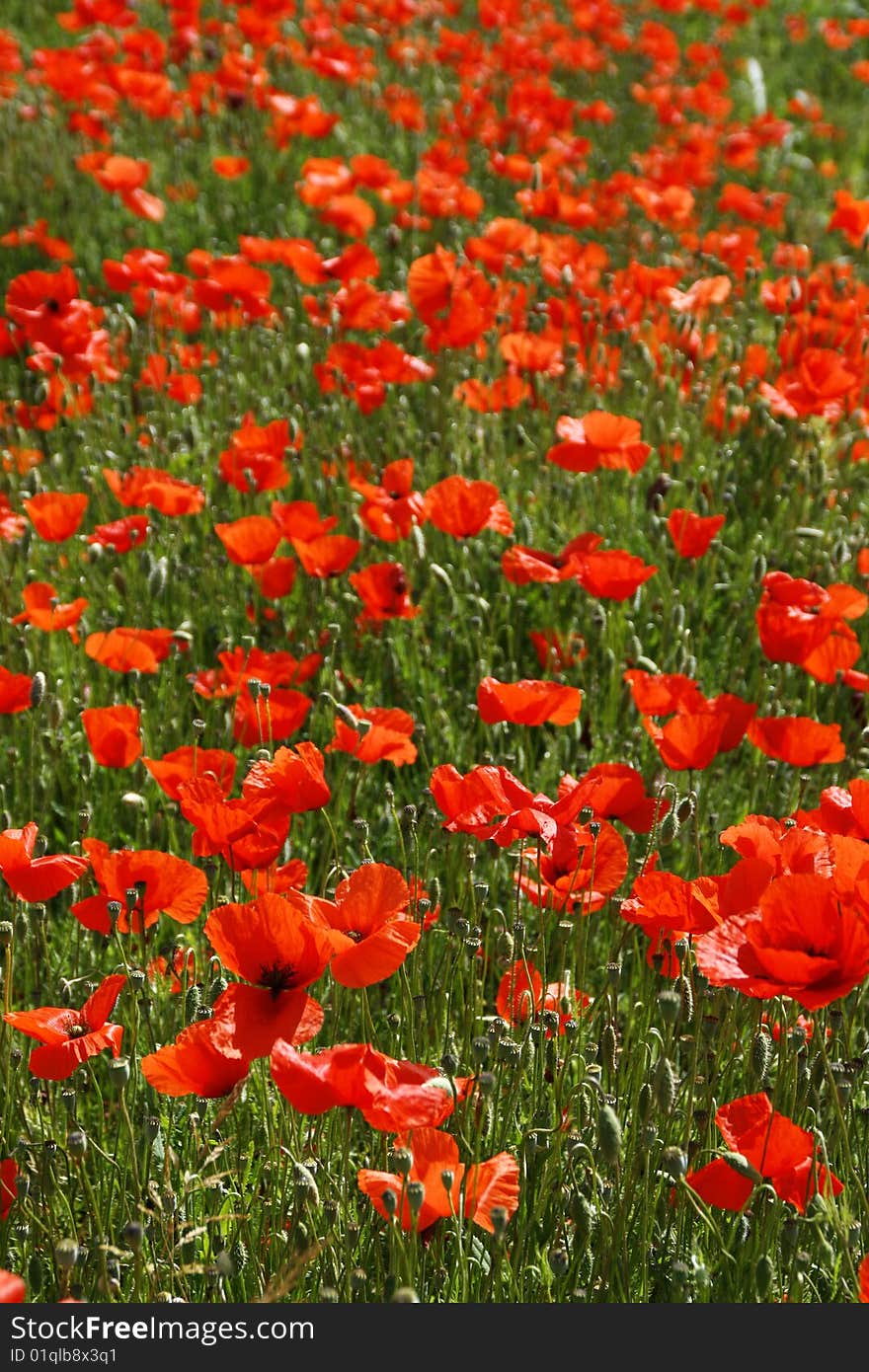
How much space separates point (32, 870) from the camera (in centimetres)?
205

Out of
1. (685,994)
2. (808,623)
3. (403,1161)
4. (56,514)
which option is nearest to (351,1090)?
(403,1161)

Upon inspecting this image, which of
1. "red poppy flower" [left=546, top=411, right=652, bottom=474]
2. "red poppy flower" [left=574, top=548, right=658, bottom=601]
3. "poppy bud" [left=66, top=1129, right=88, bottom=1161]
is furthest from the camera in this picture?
"red poppy flower" [left=546, top=411, right=652, bottom=474]

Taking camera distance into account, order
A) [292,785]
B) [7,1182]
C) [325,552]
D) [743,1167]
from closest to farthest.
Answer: [743,1167]
[7,1182]
[292,785]
[325,552]

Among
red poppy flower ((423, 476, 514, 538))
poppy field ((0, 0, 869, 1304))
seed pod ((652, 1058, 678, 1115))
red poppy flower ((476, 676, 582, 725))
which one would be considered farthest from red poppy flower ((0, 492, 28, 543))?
seed pod ((652, 1058, 678, 1115))

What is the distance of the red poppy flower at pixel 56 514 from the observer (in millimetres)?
3357

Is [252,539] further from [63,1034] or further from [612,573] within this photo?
[63,1034]

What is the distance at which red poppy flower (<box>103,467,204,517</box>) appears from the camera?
3480 mm

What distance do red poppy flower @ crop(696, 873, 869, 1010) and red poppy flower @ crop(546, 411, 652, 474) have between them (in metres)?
1.87

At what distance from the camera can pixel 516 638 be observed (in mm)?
3861

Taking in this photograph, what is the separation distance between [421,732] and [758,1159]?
1500 millimetres

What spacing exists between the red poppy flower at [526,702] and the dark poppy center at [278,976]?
76 centimetres

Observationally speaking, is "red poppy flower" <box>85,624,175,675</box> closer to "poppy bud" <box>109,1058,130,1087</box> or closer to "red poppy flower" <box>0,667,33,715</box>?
"red poppy flower" <box>0,667,33,715</box>

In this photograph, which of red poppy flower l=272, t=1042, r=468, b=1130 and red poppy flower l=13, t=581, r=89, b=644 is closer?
red poppy flower l=272, t=1042, r=468, b=1130

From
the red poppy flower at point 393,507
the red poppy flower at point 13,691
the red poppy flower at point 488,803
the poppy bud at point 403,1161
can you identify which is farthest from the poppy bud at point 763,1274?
the red poppy flower at point 393,507
